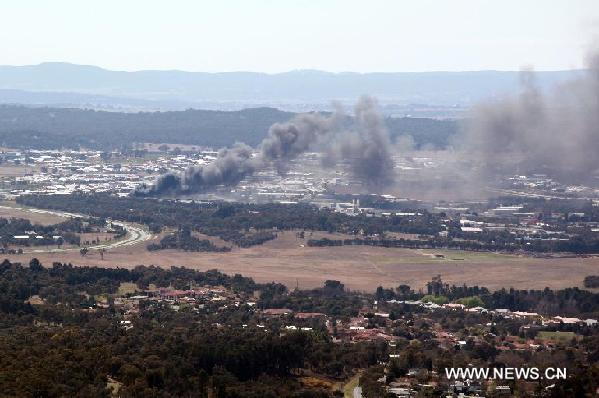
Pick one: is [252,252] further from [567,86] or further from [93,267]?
[567,86]

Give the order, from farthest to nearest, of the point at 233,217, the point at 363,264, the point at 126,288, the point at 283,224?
1. the point at 233,217
2. the point at 283,224
3. the point at 363,264
4. the point at 126,288

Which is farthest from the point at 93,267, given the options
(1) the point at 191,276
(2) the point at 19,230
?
(2) the point at 19,230

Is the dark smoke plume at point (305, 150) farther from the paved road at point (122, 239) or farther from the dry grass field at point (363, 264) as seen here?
the dry grass field at point (363, 264)

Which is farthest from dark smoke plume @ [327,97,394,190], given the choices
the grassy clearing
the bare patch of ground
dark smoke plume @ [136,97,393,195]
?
the grassy clearing

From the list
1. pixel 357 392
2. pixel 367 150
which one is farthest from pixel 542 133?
pixel 357 392

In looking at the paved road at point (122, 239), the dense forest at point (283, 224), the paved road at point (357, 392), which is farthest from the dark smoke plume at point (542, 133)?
the paved road at point (357, 392)

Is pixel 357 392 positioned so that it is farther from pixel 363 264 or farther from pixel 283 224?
pixel 283 224
